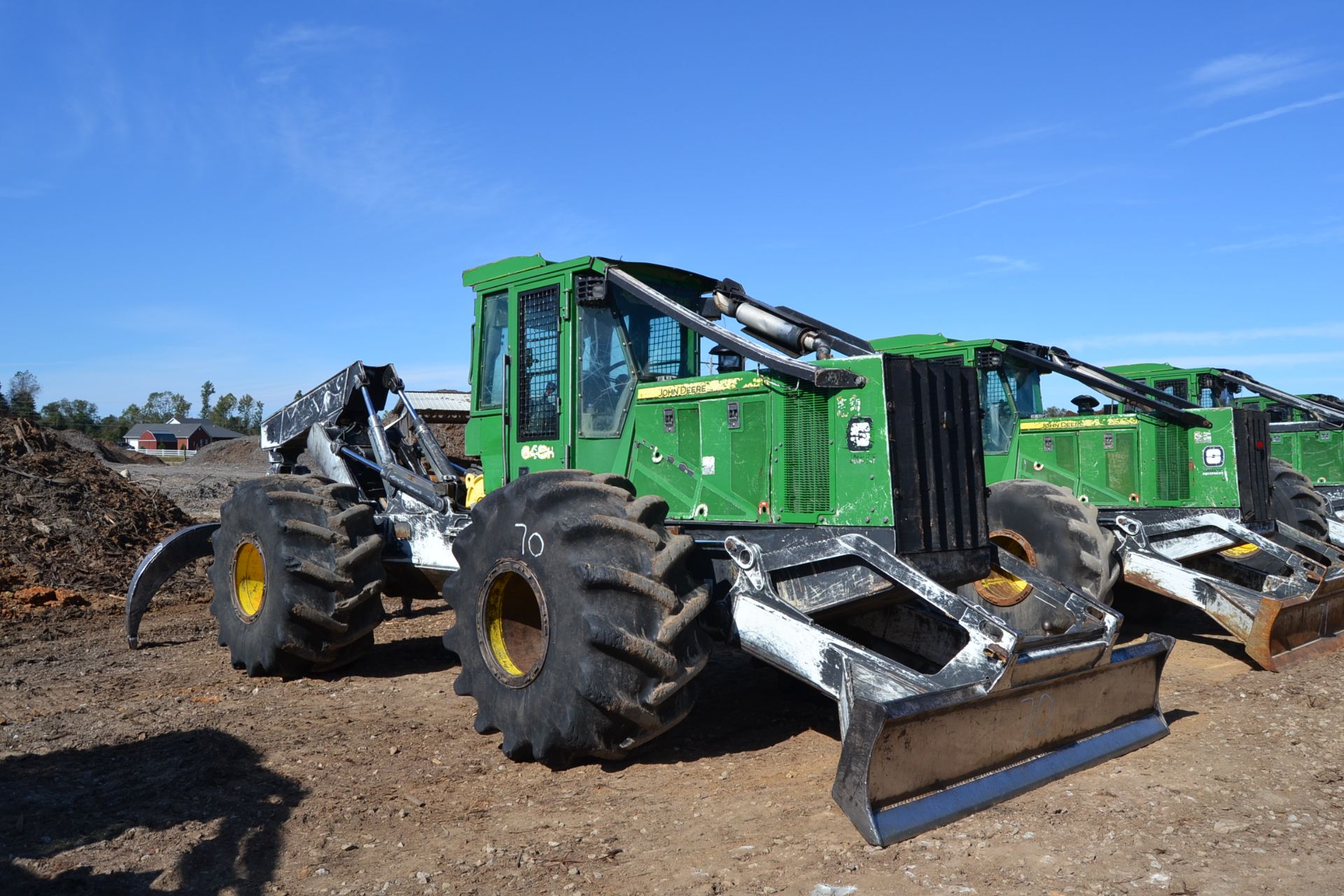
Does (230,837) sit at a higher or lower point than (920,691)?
lower

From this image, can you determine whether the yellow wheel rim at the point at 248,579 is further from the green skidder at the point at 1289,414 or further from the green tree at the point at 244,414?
the green tree at the point at 244,414

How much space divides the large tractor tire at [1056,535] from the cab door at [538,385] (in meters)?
3.81

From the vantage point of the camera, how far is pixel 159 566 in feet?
29.9

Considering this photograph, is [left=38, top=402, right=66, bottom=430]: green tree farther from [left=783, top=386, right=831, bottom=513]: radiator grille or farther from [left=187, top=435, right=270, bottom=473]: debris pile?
[left=783, top=386, right=831, bottom=513]: radiator grille

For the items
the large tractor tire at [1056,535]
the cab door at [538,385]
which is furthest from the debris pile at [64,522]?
the large tractor tire at [1056,535]

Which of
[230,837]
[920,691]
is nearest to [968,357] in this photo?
[920,691]

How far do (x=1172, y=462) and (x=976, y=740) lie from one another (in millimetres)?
7022

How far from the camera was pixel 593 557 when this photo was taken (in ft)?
17.5

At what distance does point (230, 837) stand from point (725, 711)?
3.27 meters

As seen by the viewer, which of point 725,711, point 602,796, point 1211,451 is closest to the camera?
point 602,796

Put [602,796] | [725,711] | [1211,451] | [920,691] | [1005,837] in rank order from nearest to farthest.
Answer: [1005,837], [920,691], [602,796], [725,711], [1211,451]

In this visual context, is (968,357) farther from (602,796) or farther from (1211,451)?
(602,796)

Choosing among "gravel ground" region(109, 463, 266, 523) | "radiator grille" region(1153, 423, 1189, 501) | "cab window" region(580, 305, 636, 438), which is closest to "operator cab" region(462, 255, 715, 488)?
"cab window" region(580, 305, 636, 438)

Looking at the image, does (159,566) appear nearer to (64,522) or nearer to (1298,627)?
(64,522)
